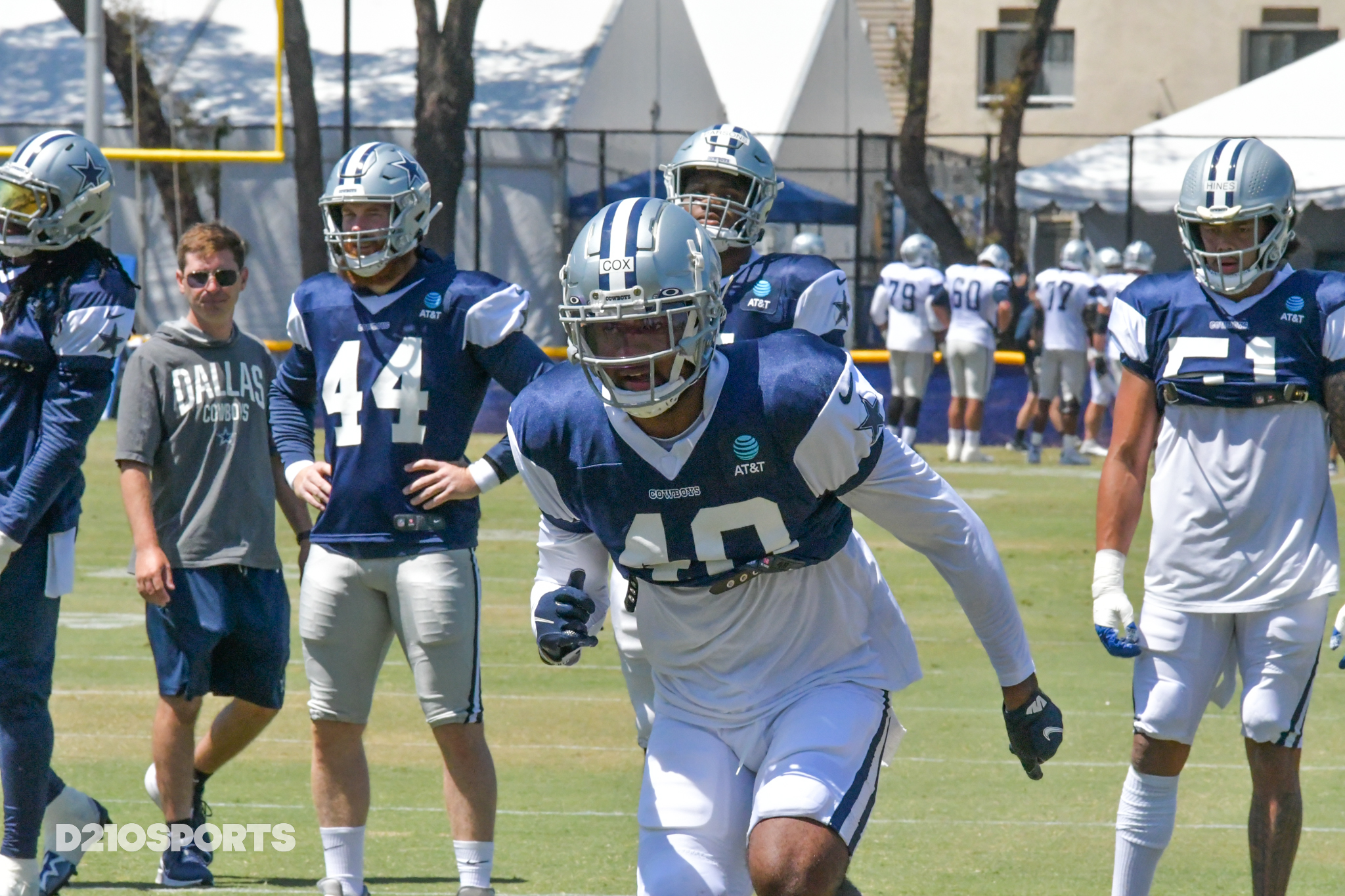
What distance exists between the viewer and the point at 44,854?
5.12m

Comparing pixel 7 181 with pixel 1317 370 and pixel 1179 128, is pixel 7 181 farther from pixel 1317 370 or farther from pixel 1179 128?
pixel 1179 128

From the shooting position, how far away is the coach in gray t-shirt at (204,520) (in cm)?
548

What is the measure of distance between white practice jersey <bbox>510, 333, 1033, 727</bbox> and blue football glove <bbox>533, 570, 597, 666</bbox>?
0.12 metres

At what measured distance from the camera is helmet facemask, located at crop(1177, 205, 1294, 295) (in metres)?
4.78

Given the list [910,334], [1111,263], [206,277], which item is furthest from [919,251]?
[206,277]

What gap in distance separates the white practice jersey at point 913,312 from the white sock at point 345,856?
501 inches

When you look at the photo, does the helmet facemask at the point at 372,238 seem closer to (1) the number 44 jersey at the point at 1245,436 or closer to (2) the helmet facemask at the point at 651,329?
(2) the helmet facemask at the point at 651,329

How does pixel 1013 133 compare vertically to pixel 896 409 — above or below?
above

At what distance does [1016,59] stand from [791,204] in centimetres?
1527

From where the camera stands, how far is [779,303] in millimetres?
4930

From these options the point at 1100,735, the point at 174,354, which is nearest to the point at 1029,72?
the point at 1100,735

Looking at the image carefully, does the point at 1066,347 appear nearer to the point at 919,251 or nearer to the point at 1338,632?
the point at 919,251

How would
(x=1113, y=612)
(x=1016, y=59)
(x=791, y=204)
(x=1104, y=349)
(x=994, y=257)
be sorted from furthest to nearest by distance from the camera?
(x=1016, y=59) < (x=791, y=204) < (x=994, y=257) < (x=1104, y=349) < (x=1113, y=612)

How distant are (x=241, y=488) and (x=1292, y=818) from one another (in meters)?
3.13
